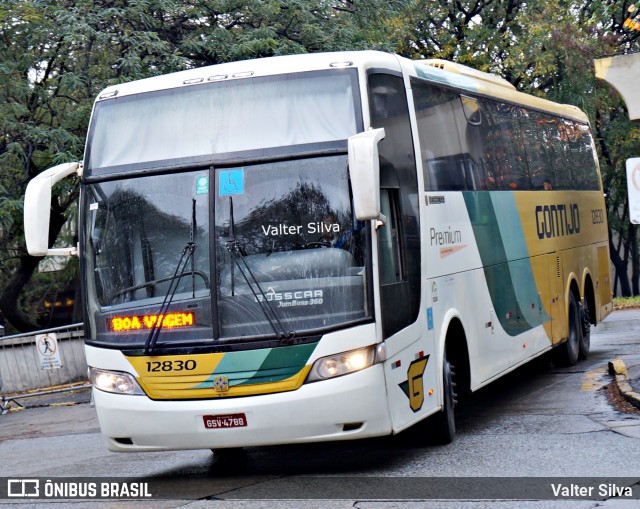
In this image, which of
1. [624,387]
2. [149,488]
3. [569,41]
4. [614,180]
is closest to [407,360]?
[149,488]

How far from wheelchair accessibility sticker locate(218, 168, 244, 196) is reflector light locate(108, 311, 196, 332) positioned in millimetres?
998

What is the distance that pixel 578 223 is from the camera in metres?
17.3

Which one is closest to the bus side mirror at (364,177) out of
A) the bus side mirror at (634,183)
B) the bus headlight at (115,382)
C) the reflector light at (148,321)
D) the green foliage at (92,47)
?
the reflector light at (148,321)

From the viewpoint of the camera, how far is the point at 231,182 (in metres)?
9.03

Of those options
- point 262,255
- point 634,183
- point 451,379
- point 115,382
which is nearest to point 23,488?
point 115,382

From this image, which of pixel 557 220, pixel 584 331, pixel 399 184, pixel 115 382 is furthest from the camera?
pixel 584 331

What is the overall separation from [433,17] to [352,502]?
94.8ft

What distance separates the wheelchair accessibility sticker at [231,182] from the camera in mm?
9005

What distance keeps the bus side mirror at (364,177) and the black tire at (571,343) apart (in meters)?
8.78

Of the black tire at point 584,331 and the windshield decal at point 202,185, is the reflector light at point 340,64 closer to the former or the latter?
the windshield decal at point 202,185

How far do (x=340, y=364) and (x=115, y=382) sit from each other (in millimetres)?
1874

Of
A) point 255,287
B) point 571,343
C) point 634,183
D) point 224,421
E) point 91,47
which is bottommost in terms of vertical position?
point 571,343

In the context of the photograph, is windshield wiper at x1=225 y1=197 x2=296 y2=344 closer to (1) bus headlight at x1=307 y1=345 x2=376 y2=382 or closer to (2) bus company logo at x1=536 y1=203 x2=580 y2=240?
(1) bus headlight at x1=307 y1=345 x2=376 y2=382

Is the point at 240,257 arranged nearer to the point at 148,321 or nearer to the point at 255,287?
the point at 255,287
